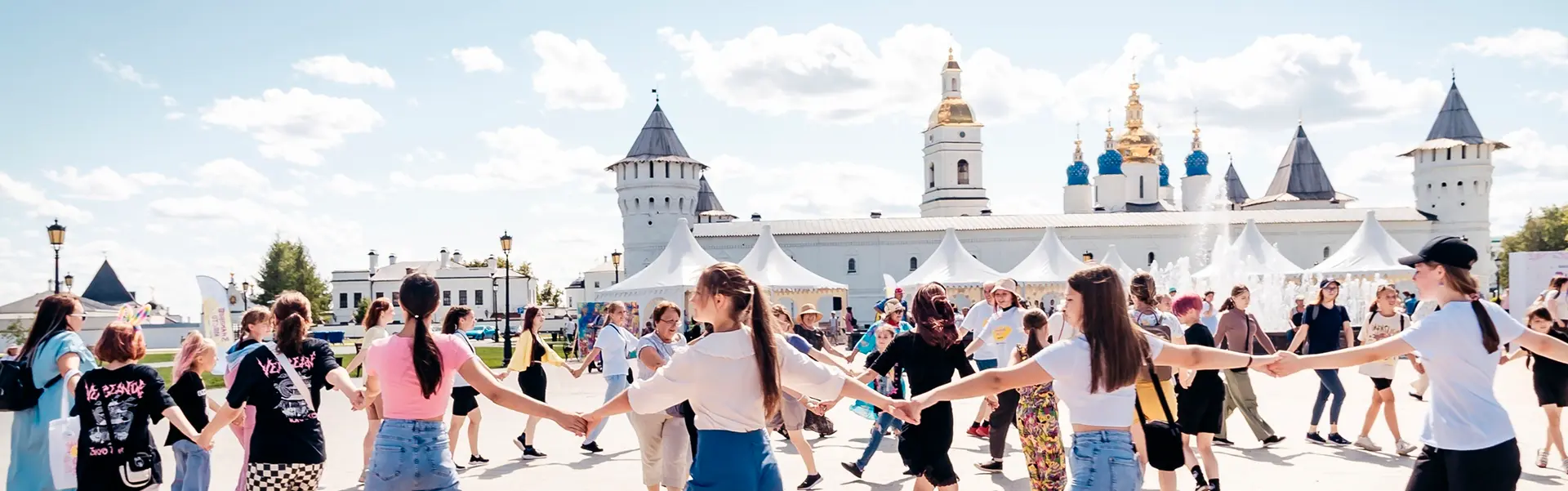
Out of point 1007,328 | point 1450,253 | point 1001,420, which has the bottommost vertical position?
point 1001,420

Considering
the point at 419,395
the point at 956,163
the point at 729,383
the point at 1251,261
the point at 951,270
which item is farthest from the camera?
the point at 956,163

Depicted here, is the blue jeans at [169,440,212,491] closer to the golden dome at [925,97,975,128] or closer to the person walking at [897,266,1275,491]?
the person walking at [897,266,1275,491]

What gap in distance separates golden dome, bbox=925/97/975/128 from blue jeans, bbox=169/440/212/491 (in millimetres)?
70393

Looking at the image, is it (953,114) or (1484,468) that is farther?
(953,114)

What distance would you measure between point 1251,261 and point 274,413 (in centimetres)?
4162

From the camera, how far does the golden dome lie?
74.6 metres

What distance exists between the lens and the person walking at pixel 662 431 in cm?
715

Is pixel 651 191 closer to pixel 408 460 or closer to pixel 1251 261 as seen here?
pixel 1251 261

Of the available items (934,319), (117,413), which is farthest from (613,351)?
(117,413)

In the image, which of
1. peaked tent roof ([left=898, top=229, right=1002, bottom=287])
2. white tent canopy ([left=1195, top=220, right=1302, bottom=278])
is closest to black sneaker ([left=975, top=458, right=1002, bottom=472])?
peaked tent roof ([left=898, top=229, right=1002, bottom=287])

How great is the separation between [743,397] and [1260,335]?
673cm

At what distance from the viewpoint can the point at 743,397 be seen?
3.95 metres

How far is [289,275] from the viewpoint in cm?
7294

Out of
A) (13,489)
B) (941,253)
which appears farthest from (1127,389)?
(941,253)
